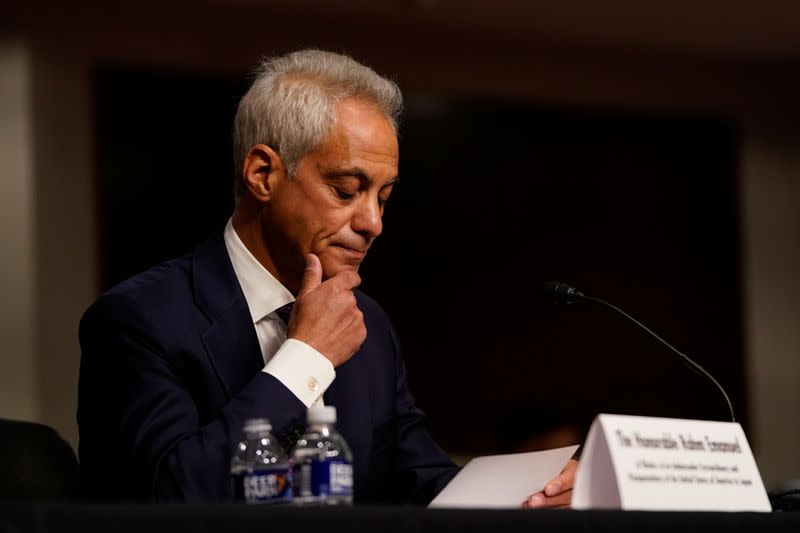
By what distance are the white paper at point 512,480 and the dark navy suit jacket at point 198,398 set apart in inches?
10.7

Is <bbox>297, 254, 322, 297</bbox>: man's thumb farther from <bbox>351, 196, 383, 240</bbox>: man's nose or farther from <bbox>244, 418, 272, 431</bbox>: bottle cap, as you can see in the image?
<bbox>244, 418, 272, 431</bbox>: bottle cap

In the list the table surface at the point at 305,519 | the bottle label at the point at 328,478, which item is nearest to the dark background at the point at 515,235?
the bottle label at the point at 328,478

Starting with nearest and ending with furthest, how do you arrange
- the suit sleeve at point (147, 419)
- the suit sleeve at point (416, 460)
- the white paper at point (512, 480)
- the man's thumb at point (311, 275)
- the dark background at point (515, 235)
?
the suit sleeve at point (147, 419)
the white paper at point (512, 480)
the man's thumb at point (311, 275)
the suit sleeve at point (416, 460)
the dark background at point (515, 235)

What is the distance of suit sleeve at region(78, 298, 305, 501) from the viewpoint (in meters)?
1.62

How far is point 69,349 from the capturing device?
4.26m

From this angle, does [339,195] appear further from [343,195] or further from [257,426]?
[257,426]

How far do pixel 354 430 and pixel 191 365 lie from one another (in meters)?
0.33

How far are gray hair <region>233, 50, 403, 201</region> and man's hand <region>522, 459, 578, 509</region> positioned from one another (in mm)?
654

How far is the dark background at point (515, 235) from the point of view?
452 centimetres

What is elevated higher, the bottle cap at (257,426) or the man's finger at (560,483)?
the bottle cap at (257,426)

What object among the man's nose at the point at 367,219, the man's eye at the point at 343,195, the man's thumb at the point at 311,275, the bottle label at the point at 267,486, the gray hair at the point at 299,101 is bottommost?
the bottle label at the point at 267,486

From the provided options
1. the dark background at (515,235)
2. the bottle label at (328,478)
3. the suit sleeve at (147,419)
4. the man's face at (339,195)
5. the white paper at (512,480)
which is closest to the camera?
the bottle label at (328,478)

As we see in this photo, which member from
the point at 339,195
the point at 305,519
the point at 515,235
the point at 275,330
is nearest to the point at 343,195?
the point at 339,195

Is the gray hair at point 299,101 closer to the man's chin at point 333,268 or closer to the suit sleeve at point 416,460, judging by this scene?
the man's chin at point 333,268
